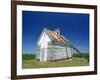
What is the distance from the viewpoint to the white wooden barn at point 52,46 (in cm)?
186

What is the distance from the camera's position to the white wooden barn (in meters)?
1.86

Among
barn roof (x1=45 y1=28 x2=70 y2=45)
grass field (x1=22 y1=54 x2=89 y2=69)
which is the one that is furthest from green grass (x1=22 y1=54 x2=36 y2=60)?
barn roof (x1=45 y1=28 x2=70 y2=45)

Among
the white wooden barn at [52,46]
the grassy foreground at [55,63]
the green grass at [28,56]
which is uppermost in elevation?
the white wooden barn at [52,46]

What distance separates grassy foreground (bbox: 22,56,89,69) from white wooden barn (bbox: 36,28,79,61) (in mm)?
35

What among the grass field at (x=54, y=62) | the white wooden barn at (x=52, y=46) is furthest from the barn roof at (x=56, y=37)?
the grass field at (x=54, y=62)

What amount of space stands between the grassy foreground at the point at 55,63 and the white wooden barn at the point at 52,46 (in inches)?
1.4

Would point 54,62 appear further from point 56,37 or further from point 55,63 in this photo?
point 56,37

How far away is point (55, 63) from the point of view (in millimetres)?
1892

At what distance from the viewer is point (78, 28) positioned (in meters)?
1.97

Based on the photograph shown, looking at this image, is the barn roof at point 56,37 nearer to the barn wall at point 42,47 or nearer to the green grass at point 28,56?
the barn wall at point 42,47

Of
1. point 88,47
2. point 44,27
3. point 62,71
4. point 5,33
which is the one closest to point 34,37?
point 44,27

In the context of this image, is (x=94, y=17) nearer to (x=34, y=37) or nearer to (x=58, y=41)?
(x=58, y=41)

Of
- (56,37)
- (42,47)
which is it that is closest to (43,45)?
(42,47)

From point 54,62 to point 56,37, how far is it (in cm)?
22
